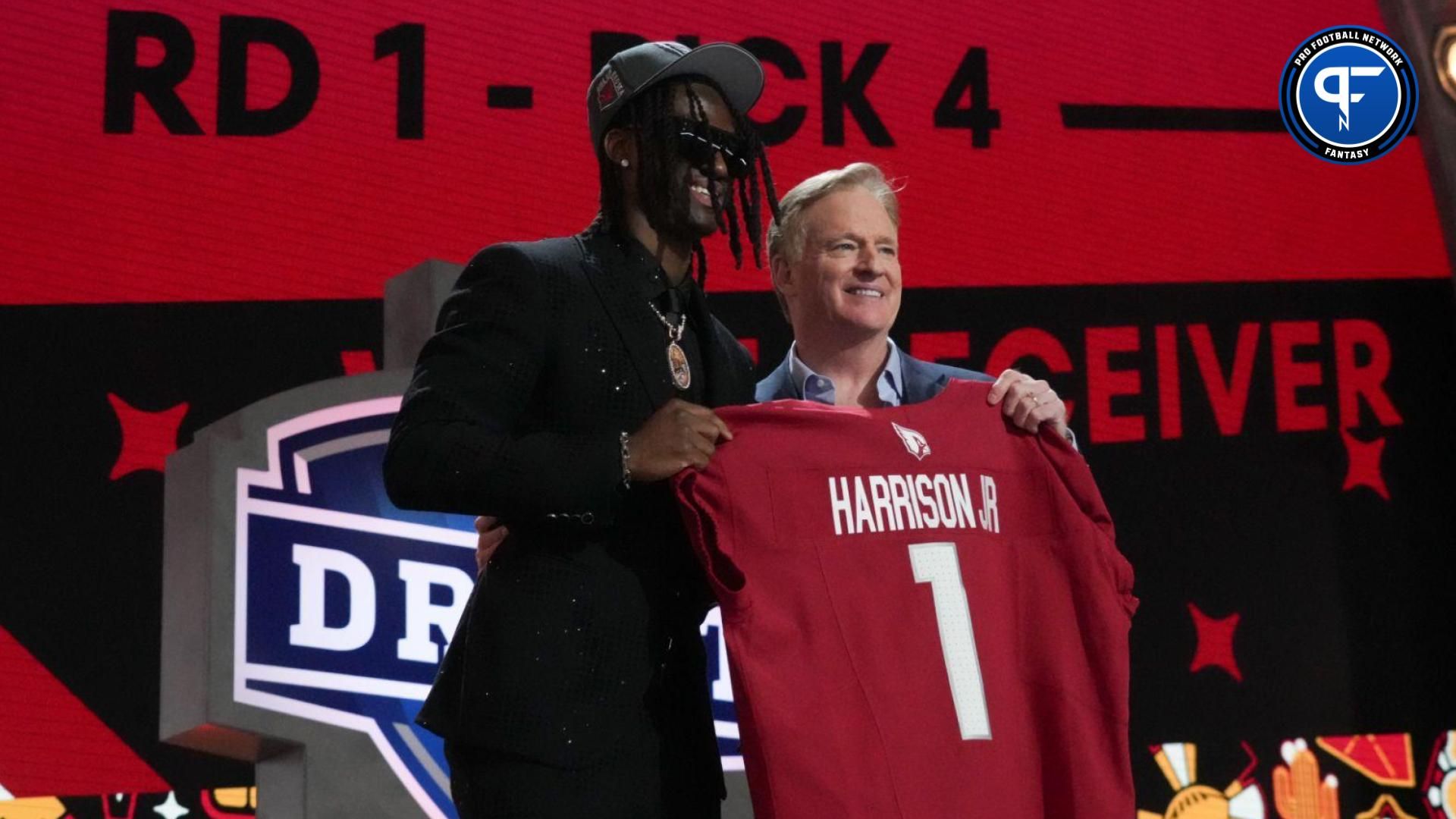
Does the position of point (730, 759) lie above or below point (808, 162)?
below

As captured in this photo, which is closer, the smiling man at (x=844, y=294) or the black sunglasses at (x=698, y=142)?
the black sunglasses at (x=698, y=142)

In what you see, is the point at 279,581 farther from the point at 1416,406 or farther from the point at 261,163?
the point at 1416,406

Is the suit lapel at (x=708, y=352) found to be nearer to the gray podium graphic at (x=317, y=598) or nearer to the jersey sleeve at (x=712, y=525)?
the jersey sleeve at (x=712, y=525)

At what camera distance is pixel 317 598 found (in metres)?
2.42

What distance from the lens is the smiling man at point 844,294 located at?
2203mm

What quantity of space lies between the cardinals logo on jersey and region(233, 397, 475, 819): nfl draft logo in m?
1.07

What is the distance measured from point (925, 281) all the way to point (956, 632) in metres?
1.89

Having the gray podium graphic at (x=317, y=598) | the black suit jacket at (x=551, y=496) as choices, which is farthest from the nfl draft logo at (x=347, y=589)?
the black suit jacket at (x=551, y=496)

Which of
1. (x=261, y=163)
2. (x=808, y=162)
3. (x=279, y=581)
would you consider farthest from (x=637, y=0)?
(x=279, y=581)

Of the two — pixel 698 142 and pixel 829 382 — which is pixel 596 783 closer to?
pixel 698 142

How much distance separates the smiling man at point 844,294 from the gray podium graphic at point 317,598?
62cm

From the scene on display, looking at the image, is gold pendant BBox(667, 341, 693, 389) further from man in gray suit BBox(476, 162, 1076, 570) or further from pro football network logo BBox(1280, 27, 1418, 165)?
pro football network logo BBox(1280, 27, 1418, 165)

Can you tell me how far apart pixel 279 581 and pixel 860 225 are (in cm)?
111

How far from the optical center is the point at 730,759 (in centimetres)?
253
